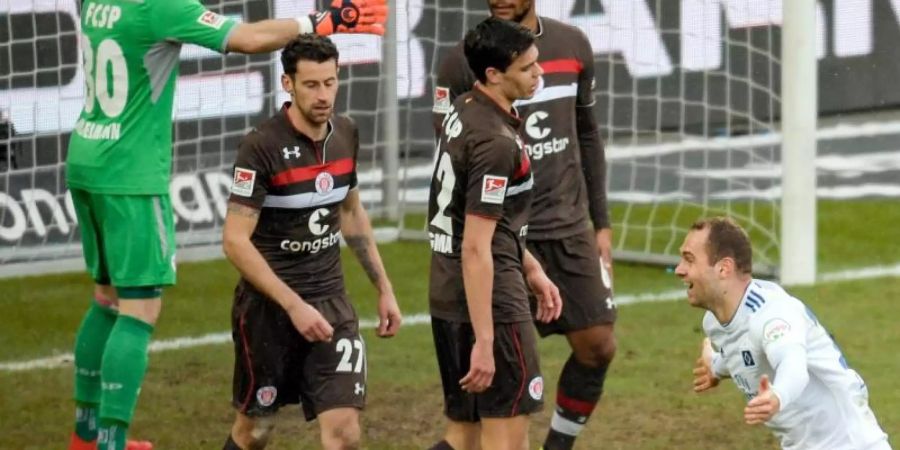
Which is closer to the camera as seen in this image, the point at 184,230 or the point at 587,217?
the point at 587,217

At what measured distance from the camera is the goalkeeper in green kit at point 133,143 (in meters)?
6.83

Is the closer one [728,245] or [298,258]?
[728,245]

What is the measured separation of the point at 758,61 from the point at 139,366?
695cm

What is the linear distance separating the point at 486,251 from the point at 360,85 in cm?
734

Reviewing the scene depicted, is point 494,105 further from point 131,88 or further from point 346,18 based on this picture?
point 131,88

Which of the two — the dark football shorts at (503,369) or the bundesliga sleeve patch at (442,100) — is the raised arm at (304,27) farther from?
the dark football shorts at (503,369)

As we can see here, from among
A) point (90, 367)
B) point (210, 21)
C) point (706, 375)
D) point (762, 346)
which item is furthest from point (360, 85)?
point (762, 346)

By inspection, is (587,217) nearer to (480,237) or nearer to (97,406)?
(480,237)

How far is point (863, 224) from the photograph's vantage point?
41.2ft

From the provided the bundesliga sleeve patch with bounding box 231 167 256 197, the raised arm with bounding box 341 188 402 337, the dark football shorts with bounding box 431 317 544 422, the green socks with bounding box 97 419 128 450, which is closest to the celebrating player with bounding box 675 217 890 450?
the dark football shorts with bounding box 431 317 544 422

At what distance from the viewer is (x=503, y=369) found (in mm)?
6105

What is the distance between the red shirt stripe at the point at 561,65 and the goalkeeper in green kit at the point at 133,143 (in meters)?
0.71

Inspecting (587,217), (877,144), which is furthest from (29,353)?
(877,144)

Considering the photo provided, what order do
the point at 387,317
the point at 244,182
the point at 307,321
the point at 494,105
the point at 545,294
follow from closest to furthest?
the point at 494,105
the point at 307,321
the point at 244,182
the point at 545,294
the point at 387,317
